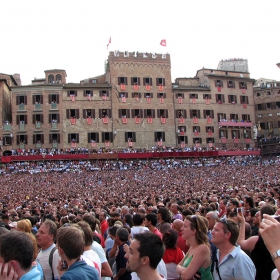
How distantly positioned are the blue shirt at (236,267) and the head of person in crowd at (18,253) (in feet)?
8.67

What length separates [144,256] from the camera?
13.6 ft

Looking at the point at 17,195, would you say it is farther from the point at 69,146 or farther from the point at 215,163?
the point at 215,163

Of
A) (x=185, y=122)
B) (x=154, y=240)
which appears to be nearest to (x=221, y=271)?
(x=154, y=240)

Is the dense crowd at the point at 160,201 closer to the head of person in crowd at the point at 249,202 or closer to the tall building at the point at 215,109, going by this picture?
the head of person in crowd at the point at 249,202

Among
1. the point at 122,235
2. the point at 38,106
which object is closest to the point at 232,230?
the point at 122,235

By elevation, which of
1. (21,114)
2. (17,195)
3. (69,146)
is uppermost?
(21,114)

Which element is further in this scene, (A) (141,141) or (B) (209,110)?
(B) (209,110)

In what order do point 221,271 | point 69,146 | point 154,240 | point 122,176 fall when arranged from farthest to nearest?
point 69,146 < point 122,176 < point 221,271 < point 154,240

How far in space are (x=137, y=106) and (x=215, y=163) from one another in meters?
14.5

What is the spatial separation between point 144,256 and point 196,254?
130cm

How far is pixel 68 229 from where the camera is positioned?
4.58 meters

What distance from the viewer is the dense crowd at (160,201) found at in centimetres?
549

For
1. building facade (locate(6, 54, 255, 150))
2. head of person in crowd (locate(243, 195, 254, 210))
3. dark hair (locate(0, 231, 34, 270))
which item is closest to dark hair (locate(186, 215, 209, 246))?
dark hair (locate(0, 231, 34, 270))

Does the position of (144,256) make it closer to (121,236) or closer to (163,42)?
(121,236)
